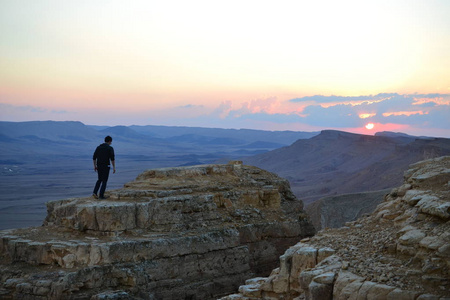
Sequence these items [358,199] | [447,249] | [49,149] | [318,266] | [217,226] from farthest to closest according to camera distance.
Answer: [49,149] → [358,199] → [217,226] → [318,266] → [447,249]

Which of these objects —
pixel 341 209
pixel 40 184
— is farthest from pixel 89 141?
pixel 341 209

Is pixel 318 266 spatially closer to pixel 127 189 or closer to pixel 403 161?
pixel 127 189

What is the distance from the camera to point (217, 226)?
51.5 ft

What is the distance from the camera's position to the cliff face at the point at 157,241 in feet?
42.9

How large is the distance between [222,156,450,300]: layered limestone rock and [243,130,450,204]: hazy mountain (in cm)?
3569

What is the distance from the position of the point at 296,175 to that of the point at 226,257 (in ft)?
187

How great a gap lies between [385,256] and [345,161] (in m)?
67.1

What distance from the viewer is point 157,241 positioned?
1405cm

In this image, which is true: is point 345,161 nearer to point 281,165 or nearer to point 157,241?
point 281,165

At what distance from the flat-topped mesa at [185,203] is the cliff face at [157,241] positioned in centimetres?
3

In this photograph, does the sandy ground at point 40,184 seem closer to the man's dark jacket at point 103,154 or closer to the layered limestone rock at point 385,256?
the man's dark jacket at point 103,154

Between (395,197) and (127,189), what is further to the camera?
(127,189)

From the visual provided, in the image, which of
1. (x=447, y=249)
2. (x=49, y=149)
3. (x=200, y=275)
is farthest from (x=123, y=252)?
(x=49, y=149)

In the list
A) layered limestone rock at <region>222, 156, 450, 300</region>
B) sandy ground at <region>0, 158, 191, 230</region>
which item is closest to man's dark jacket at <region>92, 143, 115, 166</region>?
layered limestone rock at <region>222, 156, 450, 300</region>
